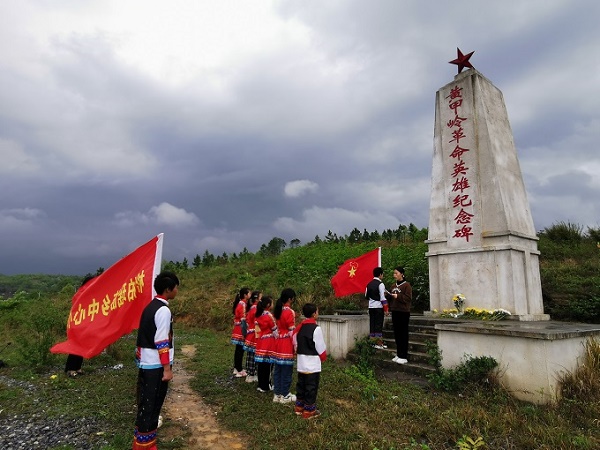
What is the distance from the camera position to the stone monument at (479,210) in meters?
9.60

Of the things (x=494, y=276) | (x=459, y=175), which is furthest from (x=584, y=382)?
(x=459, y=175)

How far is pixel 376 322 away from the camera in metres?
8.75

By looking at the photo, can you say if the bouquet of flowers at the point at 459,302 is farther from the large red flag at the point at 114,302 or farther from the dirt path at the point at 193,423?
the large red flag at the point at 114,302

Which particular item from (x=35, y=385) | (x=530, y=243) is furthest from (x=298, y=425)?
(x=530, y=243)

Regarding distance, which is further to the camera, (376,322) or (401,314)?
(376,322)

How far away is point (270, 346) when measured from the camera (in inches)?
247

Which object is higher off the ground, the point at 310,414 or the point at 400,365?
the point at 400,365

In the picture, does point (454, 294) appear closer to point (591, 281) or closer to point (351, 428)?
point (591, 281)

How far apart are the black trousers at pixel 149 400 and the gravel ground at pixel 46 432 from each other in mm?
993

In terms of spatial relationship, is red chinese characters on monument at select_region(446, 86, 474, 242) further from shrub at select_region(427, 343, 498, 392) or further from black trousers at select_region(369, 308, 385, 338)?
shrub at select_region(427, 343, 498, 392)

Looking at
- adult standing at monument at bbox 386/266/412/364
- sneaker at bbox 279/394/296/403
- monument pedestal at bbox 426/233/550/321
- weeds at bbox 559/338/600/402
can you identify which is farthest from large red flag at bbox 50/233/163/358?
monument pedestal at bbox 426/233/550/321

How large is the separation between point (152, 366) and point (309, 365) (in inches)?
84.3

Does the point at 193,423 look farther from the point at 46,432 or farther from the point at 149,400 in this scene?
the point at 46,432

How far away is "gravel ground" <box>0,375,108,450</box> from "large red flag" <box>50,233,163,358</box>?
1.08 meters
